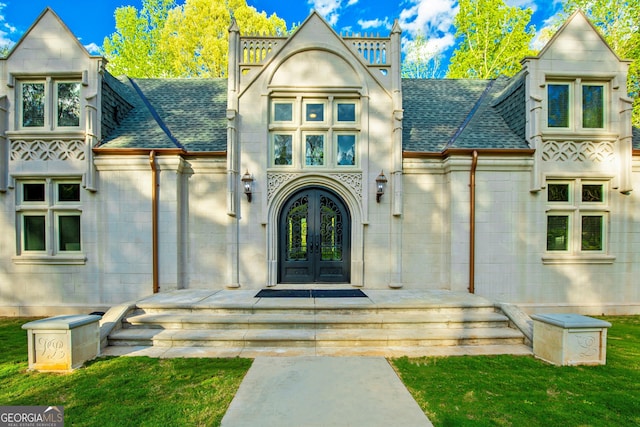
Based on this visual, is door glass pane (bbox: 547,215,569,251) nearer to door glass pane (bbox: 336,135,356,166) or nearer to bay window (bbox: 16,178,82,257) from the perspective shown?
door glass pane (bbox: 336,135,356,166)

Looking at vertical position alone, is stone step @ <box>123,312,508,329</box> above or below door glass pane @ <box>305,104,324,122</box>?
below

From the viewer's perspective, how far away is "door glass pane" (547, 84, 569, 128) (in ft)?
27.8

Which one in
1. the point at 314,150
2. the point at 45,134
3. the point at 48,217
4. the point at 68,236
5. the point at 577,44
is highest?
the point at 577,44

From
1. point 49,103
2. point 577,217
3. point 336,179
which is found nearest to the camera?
point 49,103

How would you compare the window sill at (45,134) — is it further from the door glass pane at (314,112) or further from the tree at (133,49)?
the tree at (133,49)

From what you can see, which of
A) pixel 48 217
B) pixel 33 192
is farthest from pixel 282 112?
pixel 33 192

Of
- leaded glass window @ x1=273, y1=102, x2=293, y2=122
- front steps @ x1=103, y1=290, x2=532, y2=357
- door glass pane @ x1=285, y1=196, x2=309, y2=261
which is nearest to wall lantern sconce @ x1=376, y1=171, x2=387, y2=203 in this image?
door glass pane @ x1=285, y1=196, x2=309, y2=261

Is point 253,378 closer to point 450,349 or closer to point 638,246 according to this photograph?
point 450,349

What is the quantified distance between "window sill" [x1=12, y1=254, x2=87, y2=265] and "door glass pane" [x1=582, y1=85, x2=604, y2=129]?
1518 cm

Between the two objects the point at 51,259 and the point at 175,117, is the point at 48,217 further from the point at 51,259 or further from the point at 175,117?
the point at 175,117

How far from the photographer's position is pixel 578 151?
8.37 meters

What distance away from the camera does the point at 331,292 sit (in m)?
8.00

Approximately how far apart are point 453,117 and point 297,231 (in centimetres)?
696

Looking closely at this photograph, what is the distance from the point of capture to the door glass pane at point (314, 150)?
8906 millimetres
